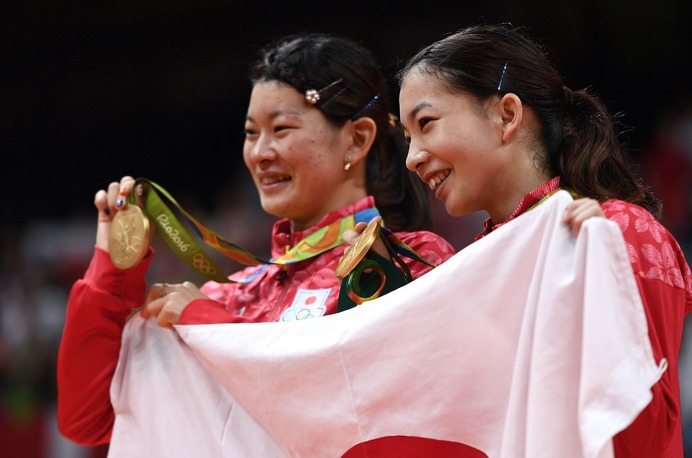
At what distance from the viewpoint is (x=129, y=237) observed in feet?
7.16

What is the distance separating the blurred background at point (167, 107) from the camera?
4.75 meters

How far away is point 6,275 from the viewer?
19.4 ft

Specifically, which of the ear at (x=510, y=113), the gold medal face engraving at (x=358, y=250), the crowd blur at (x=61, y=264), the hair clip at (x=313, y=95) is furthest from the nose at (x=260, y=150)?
the crowd blur at (x=61, y=264)

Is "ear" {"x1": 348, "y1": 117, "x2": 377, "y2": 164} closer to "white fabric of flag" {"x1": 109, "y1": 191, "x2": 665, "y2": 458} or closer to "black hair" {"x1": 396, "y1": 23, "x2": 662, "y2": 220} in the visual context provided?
"black hair" {"x1": 396, "y1": 23, "x2": 662, "y2": 220}

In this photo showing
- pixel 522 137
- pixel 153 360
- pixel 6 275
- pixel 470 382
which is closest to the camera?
pixel 470 382

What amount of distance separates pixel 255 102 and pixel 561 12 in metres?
2.85

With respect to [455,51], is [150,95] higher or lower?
lower

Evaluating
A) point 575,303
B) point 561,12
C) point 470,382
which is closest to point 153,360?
point 470,382

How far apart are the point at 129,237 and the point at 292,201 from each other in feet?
1.22

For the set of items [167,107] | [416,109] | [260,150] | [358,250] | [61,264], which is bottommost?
[61,264]

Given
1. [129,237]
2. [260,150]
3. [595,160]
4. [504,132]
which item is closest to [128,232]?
[129,237]

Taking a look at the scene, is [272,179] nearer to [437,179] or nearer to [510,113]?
[437,179]

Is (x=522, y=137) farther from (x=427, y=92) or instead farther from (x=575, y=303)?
(x=575, y=303)

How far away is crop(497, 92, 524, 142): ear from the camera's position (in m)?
1.76
